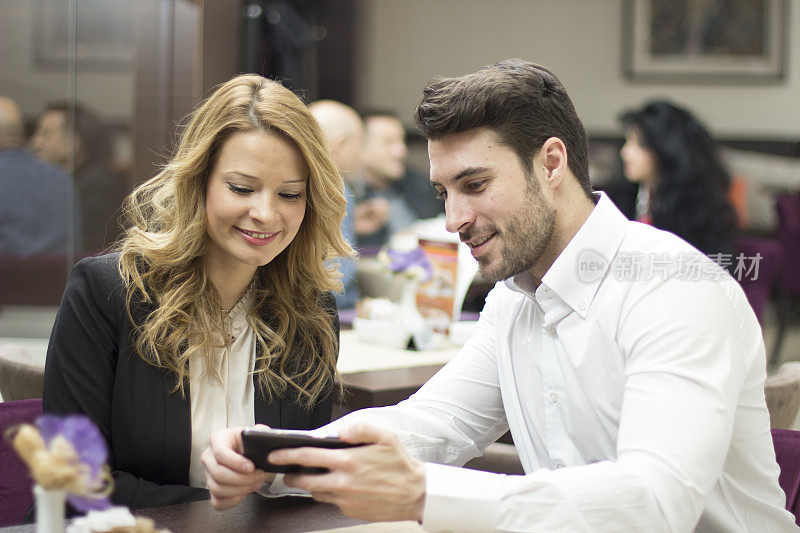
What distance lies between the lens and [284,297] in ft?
6.23

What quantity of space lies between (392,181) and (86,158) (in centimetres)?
269

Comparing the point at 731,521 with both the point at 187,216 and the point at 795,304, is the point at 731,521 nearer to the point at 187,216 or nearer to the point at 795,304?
the point at 187,216

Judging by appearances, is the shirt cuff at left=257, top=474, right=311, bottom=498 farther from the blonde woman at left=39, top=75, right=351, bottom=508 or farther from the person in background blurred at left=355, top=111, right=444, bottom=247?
the person in background blurred at left=355, top=111, right=444, bottom=247

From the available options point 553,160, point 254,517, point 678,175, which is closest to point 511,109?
point 553,160

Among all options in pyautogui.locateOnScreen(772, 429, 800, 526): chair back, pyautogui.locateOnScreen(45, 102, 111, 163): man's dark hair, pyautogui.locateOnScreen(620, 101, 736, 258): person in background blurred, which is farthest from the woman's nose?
pyautogui.locateOnScreen(620, 101, 736, 258): person in background blurred

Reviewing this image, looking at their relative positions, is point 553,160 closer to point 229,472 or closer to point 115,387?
point 229,472

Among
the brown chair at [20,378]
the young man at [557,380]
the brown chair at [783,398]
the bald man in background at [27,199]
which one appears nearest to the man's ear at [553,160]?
the young man at [557,380]

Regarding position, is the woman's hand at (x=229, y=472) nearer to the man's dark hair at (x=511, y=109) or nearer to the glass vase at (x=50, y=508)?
the glass vase at (x=50, y=508)

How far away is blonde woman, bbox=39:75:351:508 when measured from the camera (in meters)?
1.67

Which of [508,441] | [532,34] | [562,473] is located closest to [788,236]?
[532,34]

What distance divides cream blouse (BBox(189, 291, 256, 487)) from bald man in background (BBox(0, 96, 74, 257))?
6.10 feet

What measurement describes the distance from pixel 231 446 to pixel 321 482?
0.70 ft

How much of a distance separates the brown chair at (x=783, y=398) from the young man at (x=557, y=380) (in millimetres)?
476

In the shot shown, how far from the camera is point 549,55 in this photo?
25.8ft
